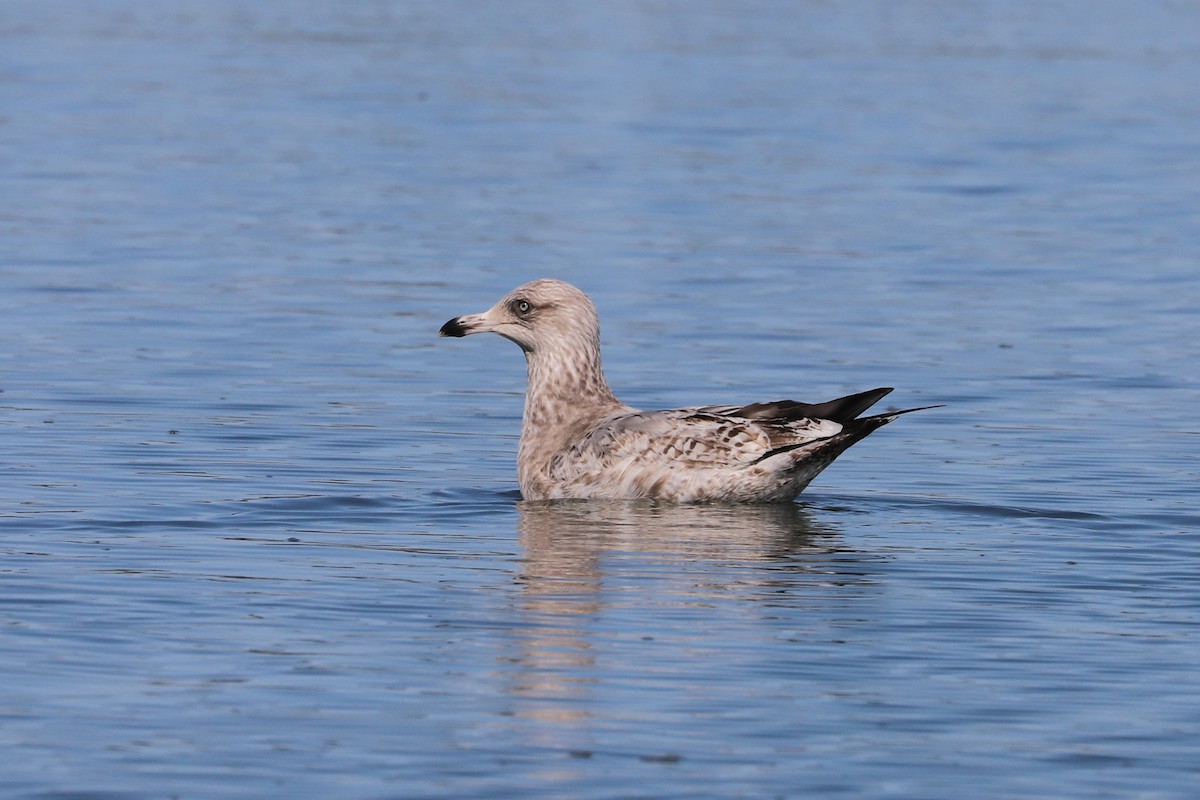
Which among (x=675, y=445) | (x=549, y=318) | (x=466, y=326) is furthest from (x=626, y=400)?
(x=675, y=445)

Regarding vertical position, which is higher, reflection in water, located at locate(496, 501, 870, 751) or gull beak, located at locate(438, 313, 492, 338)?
gull beak, located at locate(438, 313, 492, 338)

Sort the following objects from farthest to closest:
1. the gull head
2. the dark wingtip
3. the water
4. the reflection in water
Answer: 1. the gull head
2. the dark wingtip
3. the reflection in water
4. the water

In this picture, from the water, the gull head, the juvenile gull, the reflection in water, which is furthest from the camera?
the gull head

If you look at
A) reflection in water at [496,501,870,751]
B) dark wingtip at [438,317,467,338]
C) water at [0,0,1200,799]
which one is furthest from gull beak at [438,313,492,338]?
reflection in water at [496,501,870,751]

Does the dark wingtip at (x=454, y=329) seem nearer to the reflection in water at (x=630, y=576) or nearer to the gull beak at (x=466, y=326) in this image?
the gull beak at (x=466, y=326)

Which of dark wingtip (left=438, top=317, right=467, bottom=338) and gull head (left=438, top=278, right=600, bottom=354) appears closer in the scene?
dark wingtip (left=438, top=317, right=467, bottom=338)

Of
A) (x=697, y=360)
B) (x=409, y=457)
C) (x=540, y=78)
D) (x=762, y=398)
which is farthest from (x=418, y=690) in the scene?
(x=540, y=78)

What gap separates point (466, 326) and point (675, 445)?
1.55m

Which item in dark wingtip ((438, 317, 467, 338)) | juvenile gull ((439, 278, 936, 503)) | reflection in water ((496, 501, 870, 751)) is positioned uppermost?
dark wingtip ((438, 317, 467, 338))

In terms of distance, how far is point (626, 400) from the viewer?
622 inches

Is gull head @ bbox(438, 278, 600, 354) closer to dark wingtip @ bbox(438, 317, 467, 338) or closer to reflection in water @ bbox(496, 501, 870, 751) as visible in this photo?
dark wingtip @ bbox(438, 317, 467, 338)

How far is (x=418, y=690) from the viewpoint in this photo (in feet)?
27.2

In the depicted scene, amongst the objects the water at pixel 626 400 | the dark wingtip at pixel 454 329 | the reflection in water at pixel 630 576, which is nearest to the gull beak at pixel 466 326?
the dark wingtip at pixel 454 329

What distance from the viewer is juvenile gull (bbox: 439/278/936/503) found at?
1212 centimetres
